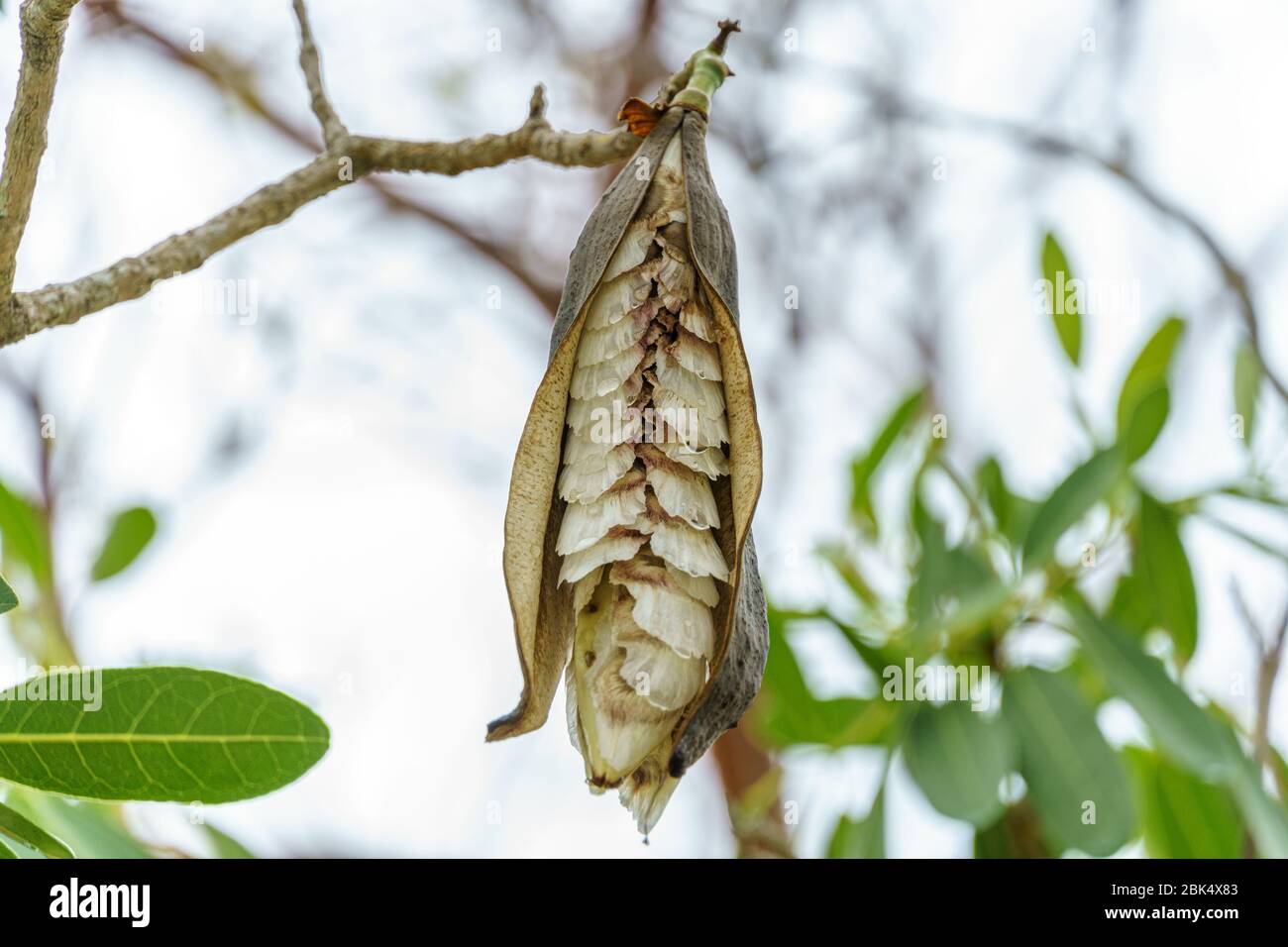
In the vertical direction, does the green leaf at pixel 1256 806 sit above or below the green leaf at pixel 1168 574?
below

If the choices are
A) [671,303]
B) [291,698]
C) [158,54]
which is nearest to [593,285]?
[671,303]

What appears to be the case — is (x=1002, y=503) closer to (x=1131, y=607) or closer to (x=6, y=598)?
(x=1131, y=607)

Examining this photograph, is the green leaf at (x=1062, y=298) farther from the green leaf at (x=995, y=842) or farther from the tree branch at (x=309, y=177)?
the tree branch at (x=309, y=177)

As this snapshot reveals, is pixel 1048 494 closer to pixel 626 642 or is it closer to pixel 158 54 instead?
pixel 626 642

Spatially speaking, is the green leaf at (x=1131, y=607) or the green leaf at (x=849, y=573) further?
the green leaf at (x=849, y=573)

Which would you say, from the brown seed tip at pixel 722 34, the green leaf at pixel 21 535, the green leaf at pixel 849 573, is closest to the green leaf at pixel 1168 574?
the green leaf at pixel 849 573
